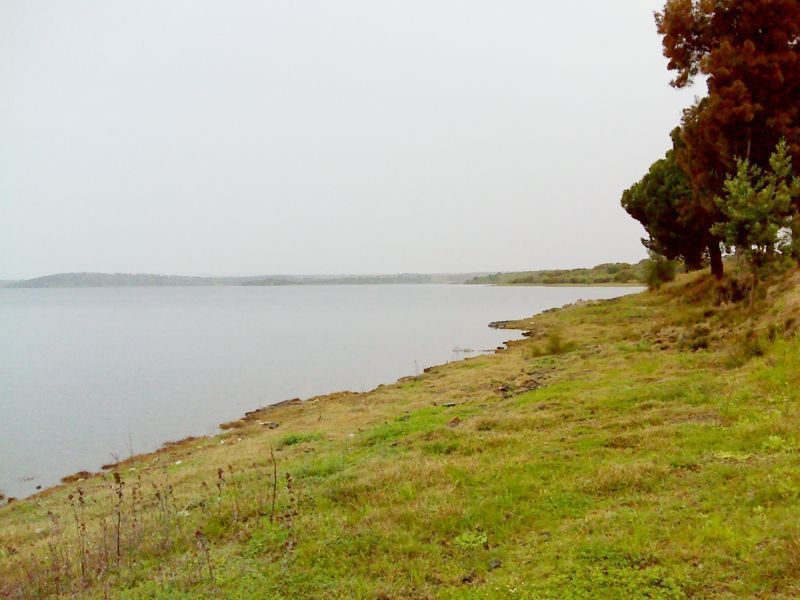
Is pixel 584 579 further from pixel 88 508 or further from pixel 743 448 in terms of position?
pixel 88 508

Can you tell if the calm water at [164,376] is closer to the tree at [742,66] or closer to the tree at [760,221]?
the tree at [760,221]

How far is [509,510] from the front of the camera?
8008mm

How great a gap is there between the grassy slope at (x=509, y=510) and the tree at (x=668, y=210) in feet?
95.5

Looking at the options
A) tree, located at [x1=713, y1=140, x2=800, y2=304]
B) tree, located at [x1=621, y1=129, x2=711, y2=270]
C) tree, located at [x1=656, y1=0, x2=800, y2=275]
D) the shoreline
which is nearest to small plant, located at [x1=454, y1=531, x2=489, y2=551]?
the shoreline

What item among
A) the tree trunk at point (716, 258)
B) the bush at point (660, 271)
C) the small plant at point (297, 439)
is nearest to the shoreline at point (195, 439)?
the small plant at point (297, 439)

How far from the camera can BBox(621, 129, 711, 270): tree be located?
1642 inches

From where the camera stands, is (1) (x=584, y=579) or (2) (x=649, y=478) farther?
(2) (x=649, y=478)

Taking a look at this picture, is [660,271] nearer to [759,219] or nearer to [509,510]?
[759,219]

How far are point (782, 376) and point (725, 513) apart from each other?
6117 mm

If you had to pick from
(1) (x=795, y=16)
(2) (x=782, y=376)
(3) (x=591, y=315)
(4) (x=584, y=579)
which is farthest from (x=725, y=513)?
(3) (x=591, y=315)

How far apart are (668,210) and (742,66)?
19.0m

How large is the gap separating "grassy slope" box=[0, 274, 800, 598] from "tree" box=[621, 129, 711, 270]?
2912 centimetres

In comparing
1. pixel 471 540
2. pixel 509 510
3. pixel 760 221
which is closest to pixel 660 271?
pixel 760 221

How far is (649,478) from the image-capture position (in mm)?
8109
